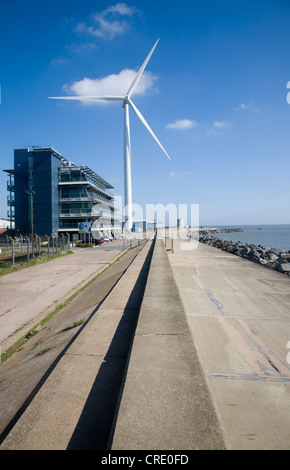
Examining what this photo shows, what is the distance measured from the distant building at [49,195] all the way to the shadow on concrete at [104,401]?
57.4 metres

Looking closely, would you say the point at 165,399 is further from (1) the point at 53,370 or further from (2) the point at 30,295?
(2) the point at 30,295

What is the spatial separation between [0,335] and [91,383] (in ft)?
18.1

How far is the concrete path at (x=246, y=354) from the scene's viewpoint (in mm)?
3416

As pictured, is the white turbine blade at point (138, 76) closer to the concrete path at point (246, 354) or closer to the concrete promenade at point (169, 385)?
the concrete path at point (246, 354)

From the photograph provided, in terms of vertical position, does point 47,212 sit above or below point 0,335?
above

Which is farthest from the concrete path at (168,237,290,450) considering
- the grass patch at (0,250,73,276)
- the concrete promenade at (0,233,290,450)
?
the grass patch at (0,250,73,276)

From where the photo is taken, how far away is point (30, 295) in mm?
12758

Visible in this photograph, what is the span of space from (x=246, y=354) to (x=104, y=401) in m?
3.28

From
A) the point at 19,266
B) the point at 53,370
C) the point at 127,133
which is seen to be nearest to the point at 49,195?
the point at 127,133

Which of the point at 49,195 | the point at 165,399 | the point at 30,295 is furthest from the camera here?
the point at 49,195

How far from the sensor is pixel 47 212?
2435 inches

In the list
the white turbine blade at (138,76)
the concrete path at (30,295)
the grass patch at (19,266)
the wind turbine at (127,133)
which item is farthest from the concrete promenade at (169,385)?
the white turbine blade at (138,76)
